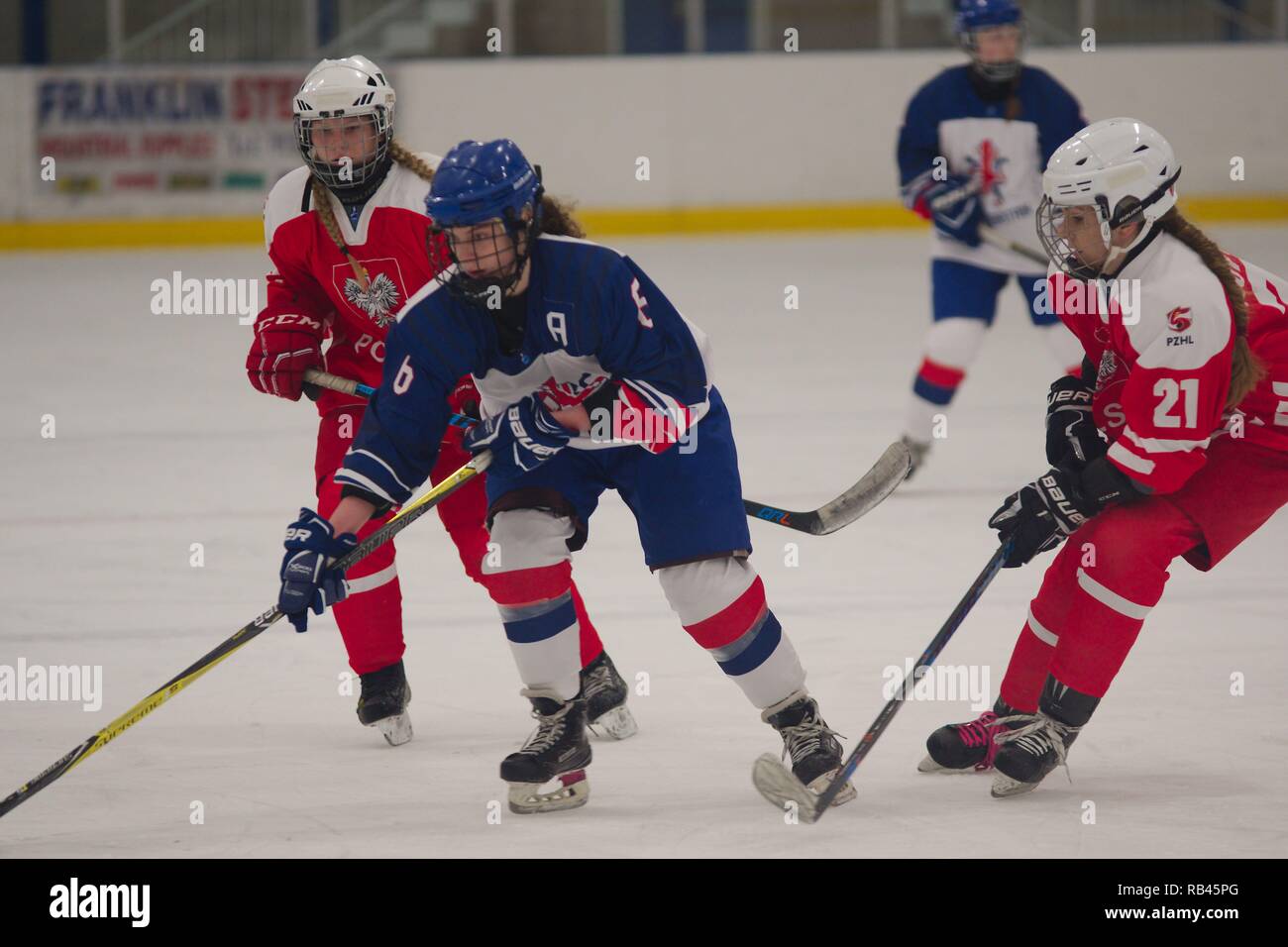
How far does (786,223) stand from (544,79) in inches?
63.9

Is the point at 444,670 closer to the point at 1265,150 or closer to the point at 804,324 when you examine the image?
the point at 804,324

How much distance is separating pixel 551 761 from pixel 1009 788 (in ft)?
2.28

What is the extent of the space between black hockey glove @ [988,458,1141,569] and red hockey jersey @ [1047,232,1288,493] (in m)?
0.03

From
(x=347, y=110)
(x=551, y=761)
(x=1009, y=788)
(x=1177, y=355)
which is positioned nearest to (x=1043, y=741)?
(x=1009, y=788)

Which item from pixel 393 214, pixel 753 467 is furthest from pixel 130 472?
pixel 393 214

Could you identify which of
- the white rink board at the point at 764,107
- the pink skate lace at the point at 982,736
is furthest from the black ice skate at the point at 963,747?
the white rink board at the point at 764,107

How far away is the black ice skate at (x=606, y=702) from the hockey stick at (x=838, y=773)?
1.25ft

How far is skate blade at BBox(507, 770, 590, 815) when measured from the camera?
2.73 m

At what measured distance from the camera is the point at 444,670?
3.49 meters

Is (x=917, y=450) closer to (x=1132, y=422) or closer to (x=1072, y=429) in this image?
(x=1072, y=429)

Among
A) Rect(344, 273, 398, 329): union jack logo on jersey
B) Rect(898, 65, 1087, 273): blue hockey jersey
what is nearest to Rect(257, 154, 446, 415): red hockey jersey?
Rect(344, 273, 398, 329): union jack logo on jersey

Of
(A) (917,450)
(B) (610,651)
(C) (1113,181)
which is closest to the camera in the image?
(C) (1113,181)

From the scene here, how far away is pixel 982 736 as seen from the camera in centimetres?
285

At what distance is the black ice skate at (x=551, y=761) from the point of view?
2.73m
